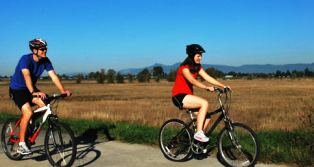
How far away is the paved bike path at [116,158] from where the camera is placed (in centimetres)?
491

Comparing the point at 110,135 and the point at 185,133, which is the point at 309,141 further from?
the point at 110,135

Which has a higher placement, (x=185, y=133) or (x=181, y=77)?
(x=181, y=77)

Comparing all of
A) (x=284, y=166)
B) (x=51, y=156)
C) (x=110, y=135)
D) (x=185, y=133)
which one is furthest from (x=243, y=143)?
(x=110, y=135)

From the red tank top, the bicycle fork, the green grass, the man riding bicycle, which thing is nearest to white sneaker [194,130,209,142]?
the bicycle fork

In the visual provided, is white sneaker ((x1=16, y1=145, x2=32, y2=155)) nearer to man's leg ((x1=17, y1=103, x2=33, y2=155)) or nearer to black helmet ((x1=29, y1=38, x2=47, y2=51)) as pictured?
man's leg ((x1=17, y1=103, x2=33, y2=155))

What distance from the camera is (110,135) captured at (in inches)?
279

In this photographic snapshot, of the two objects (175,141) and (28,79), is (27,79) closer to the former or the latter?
(28,79)

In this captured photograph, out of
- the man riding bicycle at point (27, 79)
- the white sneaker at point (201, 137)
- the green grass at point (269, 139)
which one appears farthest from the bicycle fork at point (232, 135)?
the man riding bicycle at point (27, 79)

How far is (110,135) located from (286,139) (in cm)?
388

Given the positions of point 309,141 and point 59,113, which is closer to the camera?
point 309,141

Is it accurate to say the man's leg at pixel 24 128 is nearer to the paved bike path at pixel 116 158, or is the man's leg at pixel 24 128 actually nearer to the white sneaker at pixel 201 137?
the paved bike path at pixel 116 158

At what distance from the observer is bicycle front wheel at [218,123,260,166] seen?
4345 mm

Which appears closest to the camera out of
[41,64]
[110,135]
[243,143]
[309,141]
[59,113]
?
[243,143]

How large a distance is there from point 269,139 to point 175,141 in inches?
77.3
